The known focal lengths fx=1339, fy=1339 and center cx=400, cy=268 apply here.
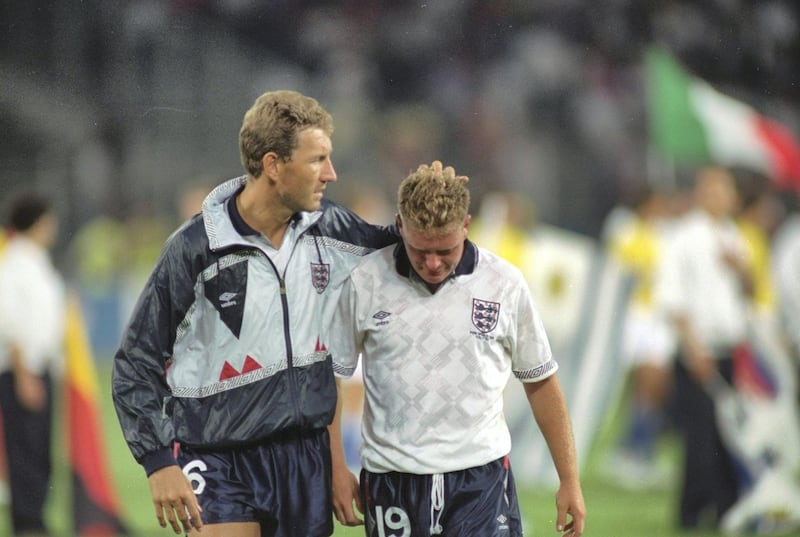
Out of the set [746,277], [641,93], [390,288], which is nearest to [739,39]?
[641,93]

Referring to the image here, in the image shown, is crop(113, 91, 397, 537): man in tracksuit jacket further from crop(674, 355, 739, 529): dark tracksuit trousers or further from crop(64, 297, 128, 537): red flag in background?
crop(674, 355, 739, 529): dark tracksuit trousers

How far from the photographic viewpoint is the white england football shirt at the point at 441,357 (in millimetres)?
3926

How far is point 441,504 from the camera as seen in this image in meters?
3.91

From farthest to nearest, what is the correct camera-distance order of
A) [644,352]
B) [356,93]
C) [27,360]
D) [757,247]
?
1. [356,93]
2. [757,247]
3. [644,352]
4. [27,360]

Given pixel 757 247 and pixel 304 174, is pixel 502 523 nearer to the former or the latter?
pixel 304 174

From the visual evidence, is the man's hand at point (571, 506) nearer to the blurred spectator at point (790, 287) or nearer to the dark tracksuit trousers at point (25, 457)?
the blurred spectator at point (790, 287)

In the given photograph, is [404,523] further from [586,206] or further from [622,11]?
[622,11]

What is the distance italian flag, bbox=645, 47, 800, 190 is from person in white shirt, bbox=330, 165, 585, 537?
5.63 metres

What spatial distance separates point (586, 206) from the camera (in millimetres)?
16609

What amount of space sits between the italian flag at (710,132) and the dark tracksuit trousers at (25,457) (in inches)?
180

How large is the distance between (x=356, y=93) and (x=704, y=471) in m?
10.5

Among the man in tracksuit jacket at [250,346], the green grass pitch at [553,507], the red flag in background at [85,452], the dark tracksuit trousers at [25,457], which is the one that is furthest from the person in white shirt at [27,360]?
the man in tracksuit jacket at [250,346]

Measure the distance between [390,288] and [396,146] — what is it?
44.7 feet

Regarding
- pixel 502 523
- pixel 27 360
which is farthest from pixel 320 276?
pixel 27 360
